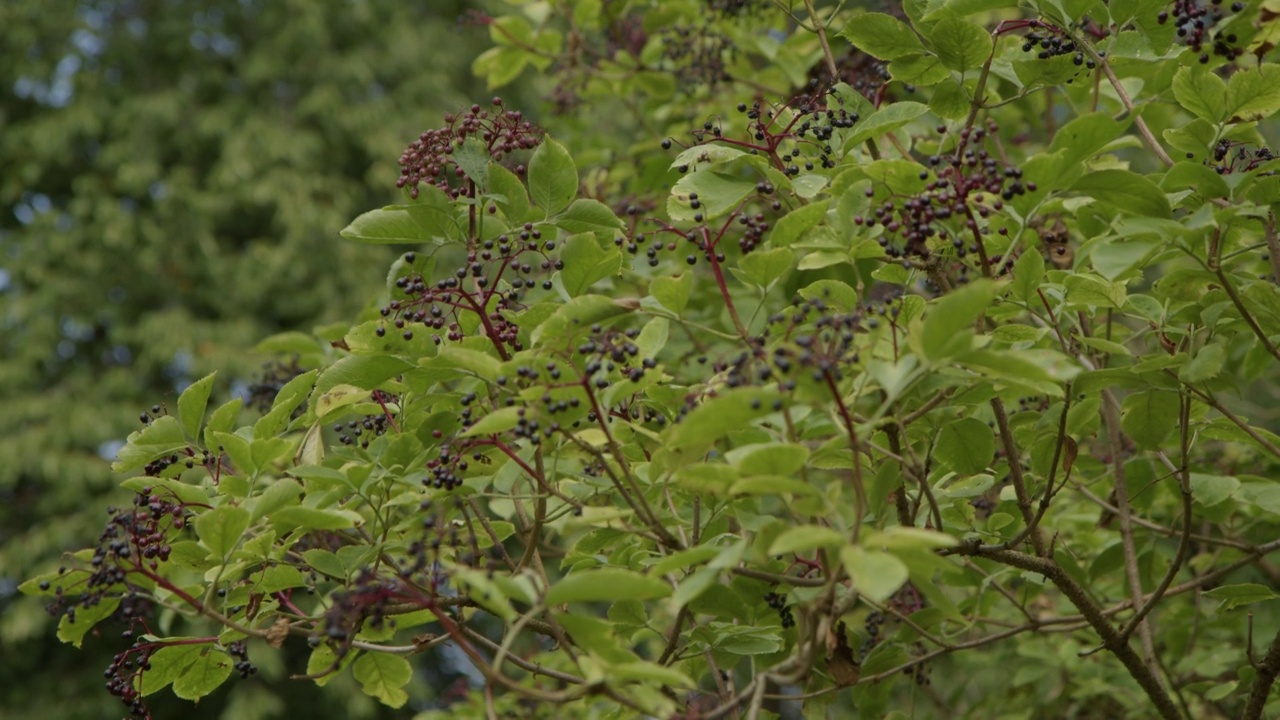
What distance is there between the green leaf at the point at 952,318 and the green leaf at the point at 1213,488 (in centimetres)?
112

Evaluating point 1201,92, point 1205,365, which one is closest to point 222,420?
point 1205,365

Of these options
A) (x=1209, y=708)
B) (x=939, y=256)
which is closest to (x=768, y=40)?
(x=939, y=256)

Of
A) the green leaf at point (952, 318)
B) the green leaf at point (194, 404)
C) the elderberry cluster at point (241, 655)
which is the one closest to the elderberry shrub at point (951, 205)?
the green leaf at point (952, 318)

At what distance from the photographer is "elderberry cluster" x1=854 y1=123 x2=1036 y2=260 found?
167 cm

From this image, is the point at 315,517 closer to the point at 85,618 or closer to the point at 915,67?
the point at 85,618

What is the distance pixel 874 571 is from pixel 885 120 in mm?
1006

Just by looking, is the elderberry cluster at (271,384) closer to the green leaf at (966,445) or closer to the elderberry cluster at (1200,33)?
the green leaf at (966,445)

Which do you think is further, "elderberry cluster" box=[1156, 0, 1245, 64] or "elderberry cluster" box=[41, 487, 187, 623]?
"elderberry cluster" box=[1156, 0, 1245, 64]

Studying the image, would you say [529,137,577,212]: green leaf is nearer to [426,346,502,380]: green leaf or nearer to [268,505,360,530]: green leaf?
[426,346,502,380]: green leaf

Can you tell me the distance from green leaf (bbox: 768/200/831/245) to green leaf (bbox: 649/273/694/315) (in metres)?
0.18

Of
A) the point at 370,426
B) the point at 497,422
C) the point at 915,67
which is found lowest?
the point at 370,426

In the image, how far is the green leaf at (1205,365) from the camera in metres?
1.86

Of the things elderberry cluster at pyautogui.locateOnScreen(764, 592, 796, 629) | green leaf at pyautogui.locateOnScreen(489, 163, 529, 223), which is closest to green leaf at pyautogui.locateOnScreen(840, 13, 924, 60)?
green leaf at pyautogui.locateOnScreen(489, 163, 529, 223)

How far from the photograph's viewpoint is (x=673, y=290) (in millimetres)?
1759
